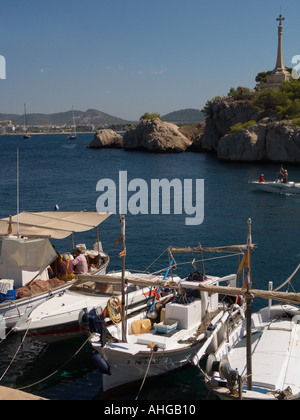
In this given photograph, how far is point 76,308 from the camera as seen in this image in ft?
65.9

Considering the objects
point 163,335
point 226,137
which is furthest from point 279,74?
point 163,335

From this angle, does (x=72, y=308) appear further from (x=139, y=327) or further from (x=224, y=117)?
(x=224, y=117)

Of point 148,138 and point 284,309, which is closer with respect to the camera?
point 284,309

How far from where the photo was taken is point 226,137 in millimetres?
92062

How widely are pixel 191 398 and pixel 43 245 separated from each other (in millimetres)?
9430

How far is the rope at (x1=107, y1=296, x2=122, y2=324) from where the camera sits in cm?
1758

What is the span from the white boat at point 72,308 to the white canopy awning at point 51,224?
299 cm

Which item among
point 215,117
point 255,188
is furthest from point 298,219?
point 215,117

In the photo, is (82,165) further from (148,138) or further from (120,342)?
(120,342)

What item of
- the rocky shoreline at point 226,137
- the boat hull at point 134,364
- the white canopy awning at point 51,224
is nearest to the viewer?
the boat hull at point 134,364

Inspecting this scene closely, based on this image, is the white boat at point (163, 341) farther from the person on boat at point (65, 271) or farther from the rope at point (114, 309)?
the person on boat at point (65, 271)

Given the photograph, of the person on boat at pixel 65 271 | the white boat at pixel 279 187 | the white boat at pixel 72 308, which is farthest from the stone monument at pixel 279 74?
the white boat at pixel 72 308

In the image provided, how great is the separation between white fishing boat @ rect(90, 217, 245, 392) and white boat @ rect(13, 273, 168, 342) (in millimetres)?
1156

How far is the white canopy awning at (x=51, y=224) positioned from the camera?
2320 centimetres
